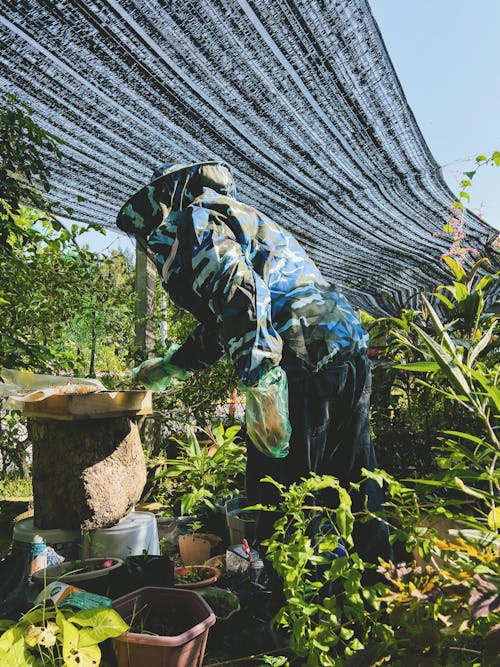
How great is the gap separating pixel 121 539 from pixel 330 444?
1.07m

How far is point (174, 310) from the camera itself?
4773mm

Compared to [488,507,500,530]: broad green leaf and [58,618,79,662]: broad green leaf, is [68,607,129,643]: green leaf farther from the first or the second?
[488,507,500,530]: broad green leaf

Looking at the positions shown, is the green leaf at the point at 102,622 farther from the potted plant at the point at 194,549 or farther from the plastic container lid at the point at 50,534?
the potted plant at the point at 194,549

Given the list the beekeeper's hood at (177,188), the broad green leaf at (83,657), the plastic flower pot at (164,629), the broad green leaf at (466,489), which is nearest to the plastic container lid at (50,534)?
the plastic flower pot at (164,629)

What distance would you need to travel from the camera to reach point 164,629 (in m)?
1.51

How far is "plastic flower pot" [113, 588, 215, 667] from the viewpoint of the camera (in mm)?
1343

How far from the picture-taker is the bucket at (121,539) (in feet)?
7.37

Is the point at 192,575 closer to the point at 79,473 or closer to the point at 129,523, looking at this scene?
the point at 129,523

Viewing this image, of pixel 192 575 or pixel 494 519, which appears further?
pixel 192 575

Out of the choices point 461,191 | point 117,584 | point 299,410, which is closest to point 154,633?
point 117,584

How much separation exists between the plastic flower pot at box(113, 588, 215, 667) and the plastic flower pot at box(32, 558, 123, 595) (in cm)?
23

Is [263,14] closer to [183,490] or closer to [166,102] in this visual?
[166,102]

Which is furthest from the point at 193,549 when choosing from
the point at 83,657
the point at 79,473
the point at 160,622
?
the point at 83,657

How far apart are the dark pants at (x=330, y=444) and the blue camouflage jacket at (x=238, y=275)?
0.24 feet
